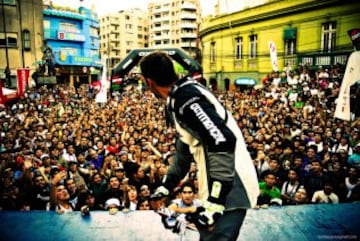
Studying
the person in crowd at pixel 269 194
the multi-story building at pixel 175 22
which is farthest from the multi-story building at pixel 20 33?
the multi-story building at pixel 175 22

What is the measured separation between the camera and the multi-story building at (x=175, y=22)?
7150 centimetres

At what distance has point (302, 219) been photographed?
12.7ft

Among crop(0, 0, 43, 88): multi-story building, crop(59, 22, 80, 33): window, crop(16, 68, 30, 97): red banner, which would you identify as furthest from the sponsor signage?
crop(16, 68, 30, 97): red banner

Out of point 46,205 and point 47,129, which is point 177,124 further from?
point 47,129

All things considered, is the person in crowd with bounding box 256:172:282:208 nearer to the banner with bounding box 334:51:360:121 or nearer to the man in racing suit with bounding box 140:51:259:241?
the banner with bounding box 334:51:360:121

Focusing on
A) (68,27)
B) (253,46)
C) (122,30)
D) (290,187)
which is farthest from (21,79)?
(122,30)

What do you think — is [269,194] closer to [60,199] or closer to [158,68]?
[60,199]

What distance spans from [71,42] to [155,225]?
41.5 m

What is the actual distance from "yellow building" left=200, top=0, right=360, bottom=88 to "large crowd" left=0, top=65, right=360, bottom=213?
6.34m

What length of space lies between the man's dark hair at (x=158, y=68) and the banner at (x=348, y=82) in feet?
21.3

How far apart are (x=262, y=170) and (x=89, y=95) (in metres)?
17.7

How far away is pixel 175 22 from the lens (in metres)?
73.1

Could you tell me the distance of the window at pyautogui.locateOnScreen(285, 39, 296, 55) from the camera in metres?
22.5

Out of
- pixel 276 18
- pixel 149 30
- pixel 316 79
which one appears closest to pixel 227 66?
pixel 276 18
